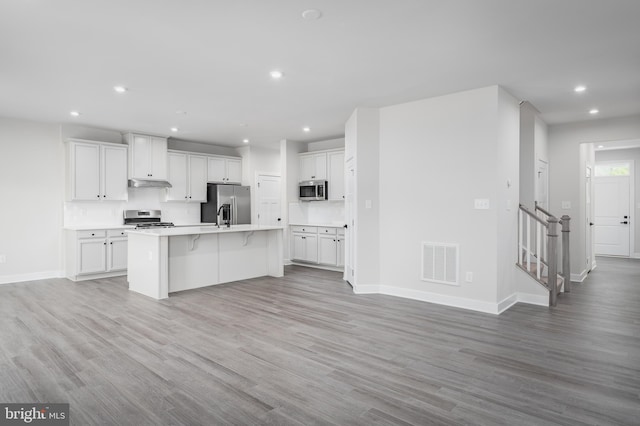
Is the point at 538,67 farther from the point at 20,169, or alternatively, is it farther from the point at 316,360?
the point at 20,169

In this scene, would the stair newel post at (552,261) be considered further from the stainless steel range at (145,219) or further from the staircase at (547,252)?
the stainless steel range at (145,219)

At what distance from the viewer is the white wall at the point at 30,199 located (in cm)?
604

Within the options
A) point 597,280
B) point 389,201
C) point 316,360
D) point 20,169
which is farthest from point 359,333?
point 20,169

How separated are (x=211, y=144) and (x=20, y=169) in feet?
11.7

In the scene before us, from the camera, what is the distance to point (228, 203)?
8.13 metres

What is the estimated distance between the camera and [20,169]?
615 centimetres

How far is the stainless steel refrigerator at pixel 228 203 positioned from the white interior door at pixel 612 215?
28.8ft

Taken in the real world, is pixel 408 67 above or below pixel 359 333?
above

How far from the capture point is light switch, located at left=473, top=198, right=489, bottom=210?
4457 mm

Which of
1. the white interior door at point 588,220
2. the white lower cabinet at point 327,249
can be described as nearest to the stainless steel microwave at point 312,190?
the white lower cabinet at point 327,249

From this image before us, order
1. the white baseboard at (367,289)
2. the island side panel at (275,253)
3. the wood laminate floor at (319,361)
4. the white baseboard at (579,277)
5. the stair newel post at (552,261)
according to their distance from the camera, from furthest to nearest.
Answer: the island side panel at (275,253)
the white baseboard at (579,277)
the white baseboard at (367,289)
the stair newel post at (552,261)
the wood laminate floor at (319,361)

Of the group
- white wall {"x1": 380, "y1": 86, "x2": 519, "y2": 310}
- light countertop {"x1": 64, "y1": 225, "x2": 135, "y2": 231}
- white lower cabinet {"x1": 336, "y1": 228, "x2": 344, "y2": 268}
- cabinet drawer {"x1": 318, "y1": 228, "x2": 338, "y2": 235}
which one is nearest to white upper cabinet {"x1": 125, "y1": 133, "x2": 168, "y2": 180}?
light countertop {"x1": 64, "y1": 225, "x2": 135, "y2": 231}

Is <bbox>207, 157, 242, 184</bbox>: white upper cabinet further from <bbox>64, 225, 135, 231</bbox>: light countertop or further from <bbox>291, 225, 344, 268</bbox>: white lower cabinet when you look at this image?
<bbox>64, 225, 135, 231</bbox>: light countertop

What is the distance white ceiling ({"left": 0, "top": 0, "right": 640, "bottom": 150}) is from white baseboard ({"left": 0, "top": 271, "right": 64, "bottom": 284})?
2.65 metres
